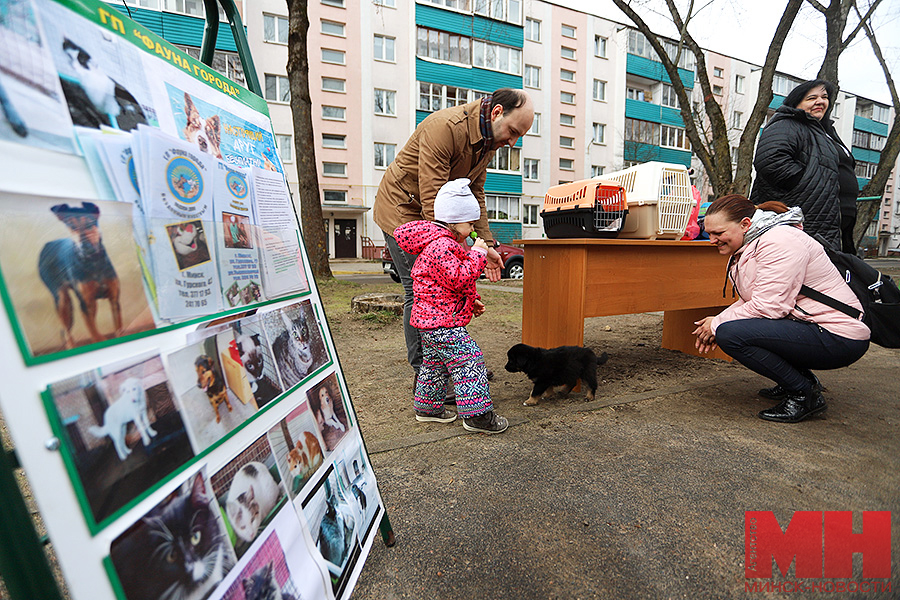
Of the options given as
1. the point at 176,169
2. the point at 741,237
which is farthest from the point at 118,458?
the point at 741,237

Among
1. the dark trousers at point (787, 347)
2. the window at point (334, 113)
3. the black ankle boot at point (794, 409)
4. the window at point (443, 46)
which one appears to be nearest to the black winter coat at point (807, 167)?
the dark trousers at point (787, 347)

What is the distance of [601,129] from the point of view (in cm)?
3055

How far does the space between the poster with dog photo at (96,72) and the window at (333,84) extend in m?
25.0

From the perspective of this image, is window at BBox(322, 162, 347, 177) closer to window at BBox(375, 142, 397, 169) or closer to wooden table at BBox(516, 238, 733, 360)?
window at BBox(375, 142, 397, 169)

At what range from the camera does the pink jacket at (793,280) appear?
2.60m

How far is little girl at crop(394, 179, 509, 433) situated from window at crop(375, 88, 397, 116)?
23855mm

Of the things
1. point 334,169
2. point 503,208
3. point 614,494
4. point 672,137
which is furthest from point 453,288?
point 672,137

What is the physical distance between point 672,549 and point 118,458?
1689 millimetres

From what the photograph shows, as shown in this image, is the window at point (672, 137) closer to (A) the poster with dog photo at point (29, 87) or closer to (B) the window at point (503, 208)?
(B) the window at point (503, 208)

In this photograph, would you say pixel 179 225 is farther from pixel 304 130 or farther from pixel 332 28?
pixel 332 28

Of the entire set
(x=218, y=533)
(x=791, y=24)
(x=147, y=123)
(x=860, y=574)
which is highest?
(x=791, y=24)

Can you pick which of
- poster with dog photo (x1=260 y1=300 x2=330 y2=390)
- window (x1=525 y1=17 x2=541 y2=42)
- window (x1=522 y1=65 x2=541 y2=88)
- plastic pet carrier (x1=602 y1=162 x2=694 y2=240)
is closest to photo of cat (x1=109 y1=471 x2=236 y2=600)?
poster with dog photo (x1=260 y1=300 x2=330 y2=390)

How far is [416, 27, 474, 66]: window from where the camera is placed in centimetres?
2473

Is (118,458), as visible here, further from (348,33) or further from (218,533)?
(348,33)
